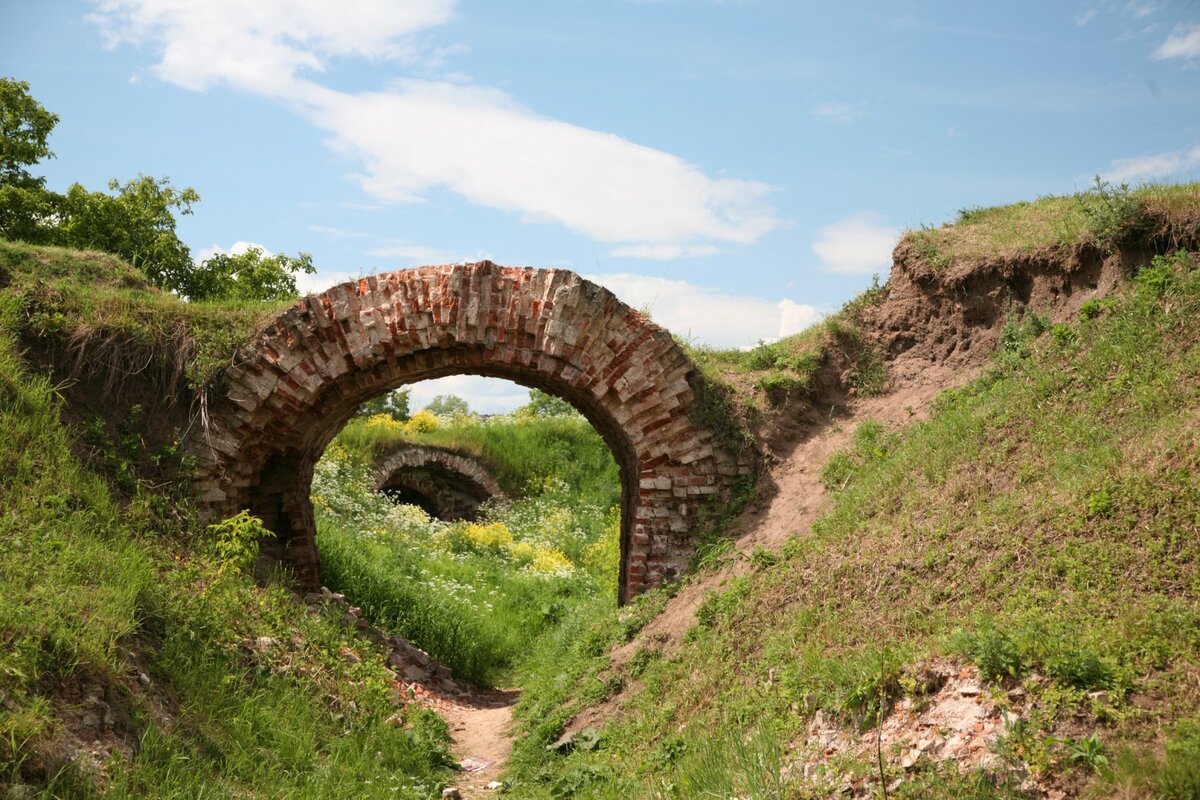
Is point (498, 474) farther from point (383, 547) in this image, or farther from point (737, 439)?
point (737, 439)

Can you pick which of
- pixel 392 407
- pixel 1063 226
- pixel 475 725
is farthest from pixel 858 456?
pixel 392 407

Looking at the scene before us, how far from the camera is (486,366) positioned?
26.8 ft

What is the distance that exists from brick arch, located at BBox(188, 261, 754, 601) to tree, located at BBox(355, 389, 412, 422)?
17.7 metres

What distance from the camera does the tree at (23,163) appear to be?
16562 millimetres

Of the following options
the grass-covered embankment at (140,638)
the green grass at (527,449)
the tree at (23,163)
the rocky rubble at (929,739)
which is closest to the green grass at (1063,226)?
the rocky rubble at (929,739)

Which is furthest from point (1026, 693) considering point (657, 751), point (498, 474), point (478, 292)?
point (498, 474)

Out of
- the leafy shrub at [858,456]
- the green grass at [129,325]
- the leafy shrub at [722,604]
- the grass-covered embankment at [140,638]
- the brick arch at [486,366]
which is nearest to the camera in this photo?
the grass-covered embankment at [140,638]

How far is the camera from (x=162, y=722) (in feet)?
15.5

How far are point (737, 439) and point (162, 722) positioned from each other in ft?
16.3

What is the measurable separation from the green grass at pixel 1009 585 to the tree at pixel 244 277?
14384 millimetres

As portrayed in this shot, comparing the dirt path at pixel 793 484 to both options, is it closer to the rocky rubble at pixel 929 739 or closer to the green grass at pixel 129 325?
the rocky rubble at pixel 929 739

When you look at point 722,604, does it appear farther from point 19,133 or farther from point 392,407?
point 392,407

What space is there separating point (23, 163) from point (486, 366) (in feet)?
47.6

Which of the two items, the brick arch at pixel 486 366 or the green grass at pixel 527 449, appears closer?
the brick arch at pixel 486 366
